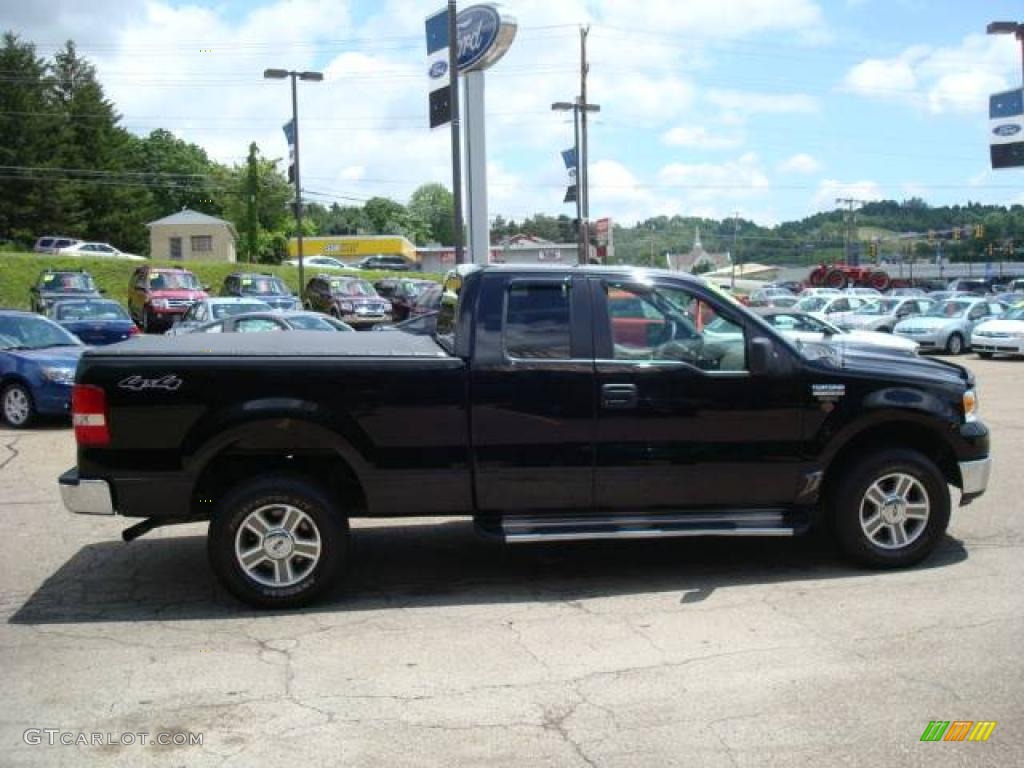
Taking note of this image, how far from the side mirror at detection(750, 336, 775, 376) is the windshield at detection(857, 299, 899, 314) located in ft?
87.7

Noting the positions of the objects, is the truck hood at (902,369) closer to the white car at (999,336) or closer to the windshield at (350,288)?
the white car at (999,336)

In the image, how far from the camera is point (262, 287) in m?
31.0

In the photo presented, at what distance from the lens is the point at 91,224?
235ft

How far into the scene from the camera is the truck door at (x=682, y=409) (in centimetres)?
588

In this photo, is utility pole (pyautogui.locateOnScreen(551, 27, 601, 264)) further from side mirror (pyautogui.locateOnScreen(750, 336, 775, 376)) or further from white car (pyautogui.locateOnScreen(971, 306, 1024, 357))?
side mirror (pyautogui.locateOnScreen(750, 336, 775, 376))

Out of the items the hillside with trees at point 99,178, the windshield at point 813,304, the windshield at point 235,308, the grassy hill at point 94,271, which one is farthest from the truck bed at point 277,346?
the hillside with trees at point 99,178

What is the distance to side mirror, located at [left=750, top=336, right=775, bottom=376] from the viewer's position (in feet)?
19.3

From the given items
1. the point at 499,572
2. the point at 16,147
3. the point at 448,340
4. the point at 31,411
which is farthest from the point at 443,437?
the point at 16,147

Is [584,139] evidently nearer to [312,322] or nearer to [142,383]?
[312,322]

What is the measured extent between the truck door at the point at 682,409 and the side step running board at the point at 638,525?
2.9 inches

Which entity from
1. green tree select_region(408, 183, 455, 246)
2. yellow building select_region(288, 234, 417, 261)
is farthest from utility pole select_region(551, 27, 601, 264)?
green tree select_region(408, 183, 455, 246)

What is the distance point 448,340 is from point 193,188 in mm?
102076

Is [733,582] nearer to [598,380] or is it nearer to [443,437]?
[598,380]

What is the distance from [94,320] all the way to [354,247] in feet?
223
